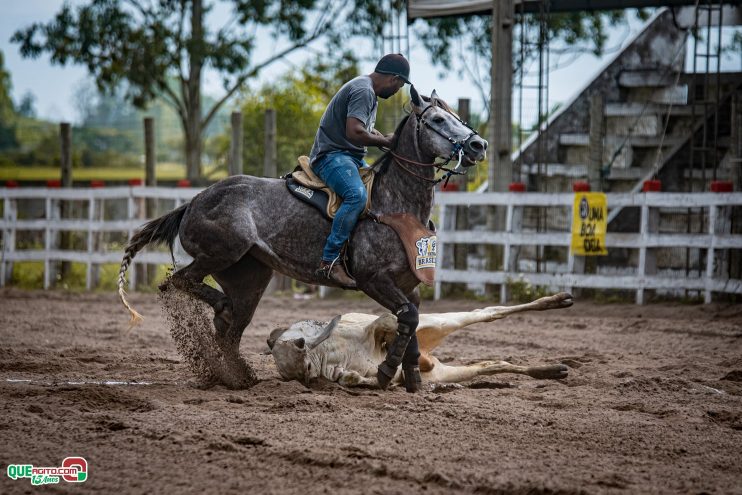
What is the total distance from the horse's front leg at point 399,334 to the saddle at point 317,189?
0.57 metres

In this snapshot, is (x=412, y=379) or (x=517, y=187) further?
(x=517, y=187)

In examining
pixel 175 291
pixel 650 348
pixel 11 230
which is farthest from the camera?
pixel 11 230

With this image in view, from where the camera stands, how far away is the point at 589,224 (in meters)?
13.1

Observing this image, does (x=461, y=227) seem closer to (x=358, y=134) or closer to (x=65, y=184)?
(x=65, y=184)

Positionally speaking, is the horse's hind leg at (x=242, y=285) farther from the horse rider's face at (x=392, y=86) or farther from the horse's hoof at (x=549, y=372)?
the horse's hoof at (x=549, y=372)

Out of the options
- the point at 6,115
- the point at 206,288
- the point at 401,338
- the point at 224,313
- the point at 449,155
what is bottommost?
the point at 401,338

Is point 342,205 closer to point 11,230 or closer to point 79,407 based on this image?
point 79,407

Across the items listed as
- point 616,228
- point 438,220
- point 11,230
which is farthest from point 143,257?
Result: point 616,228

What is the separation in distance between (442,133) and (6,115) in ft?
218

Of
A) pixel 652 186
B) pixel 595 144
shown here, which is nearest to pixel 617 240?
pixel 652 186

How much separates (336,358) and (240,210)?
1381 mm

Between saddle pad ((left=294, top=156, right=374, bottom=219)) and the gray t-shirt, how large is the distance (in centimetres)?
13

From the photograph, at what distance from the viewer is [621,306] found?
1249 centimetres

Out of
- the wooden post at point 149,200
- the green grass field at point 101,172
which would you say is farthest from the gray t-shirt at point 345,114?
the green grass field at point 101,172
